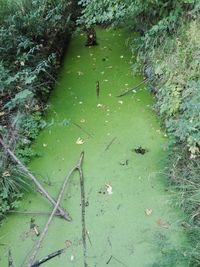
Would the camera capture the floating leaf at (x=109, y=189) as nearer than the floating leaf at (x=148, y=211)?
No

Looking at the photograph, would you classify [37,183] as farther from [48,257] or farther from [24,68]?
[24,68]

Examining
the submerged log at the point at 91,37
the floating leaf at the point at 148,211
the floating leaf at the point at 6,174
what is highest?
the submerged log at the point at 91,37

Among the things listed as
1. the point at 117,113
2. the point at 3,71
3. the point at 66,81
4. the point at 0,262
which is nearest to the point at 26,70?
the point at 3,71

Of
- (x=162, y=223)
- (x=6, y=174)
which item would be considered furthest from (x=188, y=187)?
(x=6, y=174)

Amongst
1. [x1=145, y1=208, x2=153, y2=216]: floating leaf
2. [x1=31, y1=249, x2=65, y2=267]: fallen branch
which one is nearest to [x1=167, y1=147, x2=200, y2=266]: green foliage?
[x1=145, y1=208, x2=153, y2=216]: floating leaf

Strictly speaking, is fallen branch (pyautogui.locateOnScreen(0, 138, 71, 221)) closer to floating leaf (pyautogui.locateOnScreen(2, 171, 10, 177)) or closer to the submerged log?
floating leaf (pyautogui.locateOnScreen(2, 171, 10, 177))

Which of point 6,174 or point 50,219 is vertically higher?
point 6,174

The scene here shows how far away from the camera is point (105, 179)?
10.2 ft

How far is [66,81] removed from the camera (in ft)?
13.9

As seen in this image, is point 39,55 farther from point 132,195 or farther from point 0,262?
point 0,262

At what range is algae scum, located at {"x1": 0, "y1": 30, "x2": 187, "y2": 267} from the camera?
2615 mm

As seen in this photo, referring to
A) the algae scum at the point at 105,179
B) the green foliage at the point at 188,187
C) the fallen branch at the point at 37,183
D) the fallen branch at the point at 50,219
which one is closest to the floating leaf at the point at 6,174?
the fallen branch at the point at 37,183

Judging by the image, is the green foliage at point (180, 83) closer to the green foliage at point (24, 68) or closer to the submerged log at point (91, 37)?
the green foliage at point (24, 68)

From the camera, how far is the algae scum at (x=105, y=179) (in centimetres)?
262
